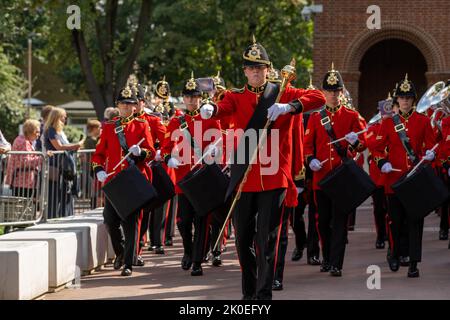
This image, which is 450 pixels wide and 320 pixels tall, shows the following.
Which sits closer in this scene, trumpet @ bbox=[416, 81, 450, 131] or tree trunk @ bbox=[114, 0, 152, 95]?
trumpet @ bbox=[416, 81, 450, 131]

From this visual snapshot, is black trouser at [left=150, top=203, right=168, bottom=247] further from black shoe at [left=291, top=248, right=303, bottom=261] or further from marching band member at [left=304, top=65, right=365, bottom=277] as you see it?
marching band member at [left=304, top=65, right=365, bottom=277]

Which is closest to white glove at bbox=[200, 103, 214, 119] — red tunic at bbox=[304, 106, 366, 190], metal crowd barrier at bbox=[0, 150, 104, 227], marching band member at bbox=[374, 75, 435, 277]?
red tunic at bbox=[304, 106, 366, 190]

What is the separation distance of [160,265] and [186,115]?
1782 mm

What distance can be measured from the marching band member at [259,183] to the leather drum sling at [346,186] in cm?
212

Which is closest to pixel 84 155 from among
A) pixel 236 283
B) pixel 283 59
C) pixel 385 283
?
pixel 236 283

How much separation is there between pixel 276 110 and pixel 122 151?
3.47m

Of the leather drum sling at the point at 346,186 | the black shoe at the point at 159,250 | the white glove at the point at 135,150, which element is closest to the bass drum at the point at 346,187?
the leather drum sling at the point at 346,186

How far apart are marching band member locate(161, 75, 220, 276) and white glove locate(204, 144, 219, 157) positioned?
0.30ft

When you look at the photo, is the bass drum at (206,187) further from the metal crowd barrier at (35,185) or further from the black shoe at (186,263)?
the metal crowd barrier at (35,185)

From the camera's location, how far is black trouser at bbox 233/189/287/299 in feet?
32.0

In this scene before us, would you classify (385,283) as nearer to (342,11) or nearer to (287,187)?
(287,187)

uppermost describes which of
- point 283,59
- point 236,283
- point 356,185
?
point 283,59

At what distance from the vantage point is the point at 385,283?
1149 cm
